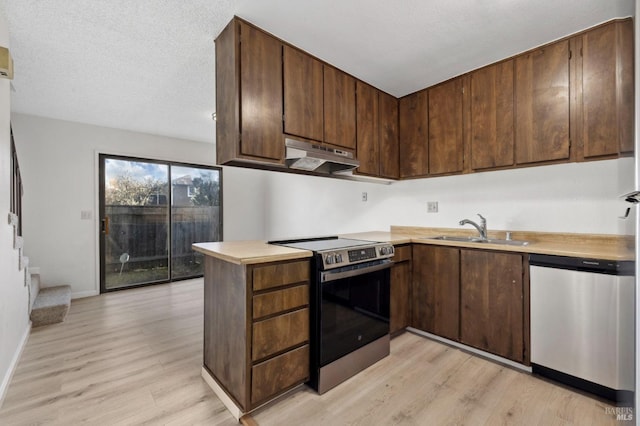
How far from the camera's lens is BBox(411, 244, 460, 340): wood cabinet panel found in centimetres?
239

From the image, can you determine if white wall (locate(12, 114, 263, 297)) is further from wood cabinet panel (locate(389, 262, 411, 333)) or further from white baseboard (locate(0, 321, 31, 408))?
wood cabinet panel (locate(389, 262, 411, 333))

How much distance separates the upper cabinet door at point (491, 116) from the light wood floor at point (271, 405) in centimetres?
171

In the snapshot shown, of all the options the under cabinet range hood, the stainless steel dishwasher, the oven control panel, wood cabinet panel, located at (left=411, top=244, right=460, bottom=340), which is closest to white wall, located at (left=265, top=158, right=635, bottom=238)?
the stainless steel dishwasher

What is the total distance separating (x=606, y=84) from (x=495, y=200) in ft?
3.61

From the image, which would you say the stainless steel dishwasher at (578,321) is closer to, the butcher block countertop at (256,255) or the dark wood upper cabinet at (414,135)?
the dark wood upper cabinet at (414,135)

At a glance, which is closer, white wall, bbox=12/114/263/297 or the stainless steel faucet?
the stainless steel faucet

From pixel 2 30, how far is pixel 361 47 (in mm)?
2473

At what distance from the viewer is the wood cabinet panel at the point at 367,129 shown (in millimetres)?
2752

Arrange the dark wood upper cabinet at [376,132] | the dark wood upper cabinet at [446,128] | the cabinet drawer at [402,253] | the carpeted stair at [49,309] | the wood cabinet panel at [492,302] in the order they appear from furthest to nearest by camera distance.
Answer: the carpeted stair at [49,309]
the dark wood upper cabinet at [376,132]
the dark wood upper cabinet at [446,128]
the cabinet drawer at [402,253]
the wood cabinet panel at [492,302]

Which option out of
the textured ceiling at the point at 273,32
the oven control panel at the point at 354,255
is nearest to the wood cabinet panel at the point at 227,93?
the textured ceiling at the point at 273,32

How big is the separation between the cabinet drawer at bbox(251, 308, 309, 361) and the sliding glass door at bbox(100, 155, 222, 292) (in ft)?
12.4

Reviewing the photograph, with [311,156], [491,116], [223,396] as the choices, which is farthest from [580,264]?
[223,396]

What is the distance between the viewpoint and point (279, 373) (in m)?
1.65

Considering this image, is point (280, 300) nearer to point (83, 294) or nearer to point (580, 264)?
point (580, 264)
